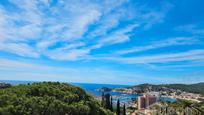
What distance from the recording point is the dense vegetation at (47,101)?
18.8 metres

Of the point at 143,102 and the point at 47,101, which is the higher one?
the point at 47,101

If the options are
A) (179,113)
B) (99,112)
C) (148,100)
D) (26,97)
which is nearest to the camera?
(26,97)

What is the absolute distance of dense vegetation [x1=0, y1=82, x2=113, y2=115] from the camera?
1884 cm

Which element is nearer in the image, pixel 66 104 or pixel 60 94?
pixel 66 104

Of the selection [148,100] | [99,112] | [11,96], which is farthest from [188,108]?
[148,100]

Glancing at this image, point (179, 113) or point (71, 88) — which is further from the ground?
point (71, 88)

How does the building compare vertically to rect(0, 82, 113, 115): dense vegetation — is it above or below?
below

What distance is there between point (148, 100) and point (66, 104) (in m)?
91.3

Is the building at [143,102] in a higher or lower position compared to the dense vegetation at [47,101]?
lower

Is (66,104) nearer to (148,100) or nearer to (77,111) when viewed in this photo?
(77,111)

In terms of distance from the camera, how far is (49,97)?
68.5 ft

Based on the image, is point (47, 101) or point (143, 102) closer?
point (47, 101)

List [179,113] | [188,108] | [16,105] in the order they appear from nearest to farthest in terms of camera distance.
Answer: [16,105], [188,108], [179,113]

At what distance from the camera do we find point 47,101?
2028cm
